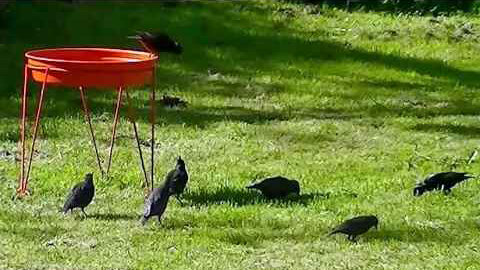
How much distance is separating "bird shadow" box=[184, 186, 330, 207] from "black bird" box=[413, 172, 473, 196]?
651 millimetres

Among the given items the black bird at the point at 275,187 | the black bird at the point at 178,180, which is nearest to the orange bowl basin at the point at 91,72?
the black bird at the point at 178,180

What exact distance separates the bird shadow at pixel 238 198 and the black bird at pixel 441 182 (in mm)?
651

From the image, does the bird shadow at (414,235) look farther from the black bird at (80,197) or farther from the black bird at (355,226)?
the black bird at (80,197)

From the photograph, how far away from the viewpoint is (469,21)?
1619cm

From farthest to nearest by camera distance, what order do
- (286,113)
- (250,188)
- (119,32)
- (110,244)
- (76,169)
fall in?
(119,32)
(286,113)
(76,169)
(250,188)
(110,244)

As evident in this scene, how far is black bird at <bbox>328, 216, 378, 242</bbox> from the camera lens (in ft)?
22.8

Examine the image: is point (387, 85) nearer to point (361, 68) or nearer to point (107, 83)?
point (361, 68)

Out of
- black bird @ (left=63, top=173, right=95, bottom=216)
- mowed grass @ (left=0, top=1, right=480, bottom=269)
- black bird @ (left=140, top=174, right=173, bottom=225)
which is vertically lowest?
mowed grass @ (left=0, top=1, right=480, bottom=269)

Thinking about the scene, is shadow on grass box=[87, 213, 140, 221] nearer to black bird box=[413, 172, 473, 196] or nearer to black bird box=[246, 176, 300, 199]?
black bird box=[246, 176, 300, 199]

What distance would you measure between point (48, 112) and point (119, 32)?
3.65 meters

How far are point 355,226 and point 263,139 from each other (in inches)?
156

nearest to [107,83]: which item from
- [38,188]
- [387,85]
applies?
[38,188]

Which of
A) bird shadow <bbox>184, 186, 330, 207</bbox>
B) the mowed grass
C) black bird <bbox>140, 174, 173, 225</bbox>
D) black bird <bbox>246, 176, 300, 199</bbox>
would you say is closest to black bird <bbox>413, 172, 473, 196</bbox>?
the mowed grass

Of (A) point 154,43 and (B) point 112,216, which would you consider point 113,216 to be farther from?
(A) point 154,43
